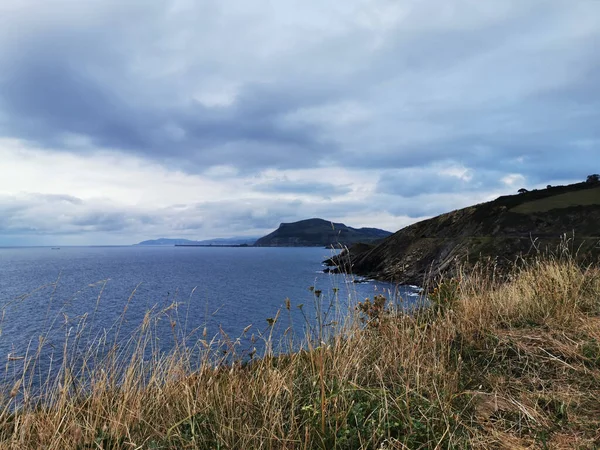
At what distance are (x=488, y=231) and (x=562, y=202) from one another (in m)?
13.5

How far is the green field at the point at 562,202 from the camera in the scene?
5610 centimetres

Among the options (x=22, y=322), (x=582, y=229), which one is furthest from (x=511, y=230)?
(x=22, y=322)

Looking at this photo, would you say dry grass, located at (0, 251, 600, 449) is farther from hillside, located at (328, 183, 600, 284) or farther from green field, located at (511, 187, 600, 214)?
green field, located at (511, 187, 600, 214)

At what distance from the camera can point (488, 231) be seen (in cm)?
5756

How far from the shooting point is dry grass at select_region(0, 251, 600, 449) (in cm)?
315

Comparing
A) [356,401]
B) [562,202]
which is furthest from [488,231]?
[356,401]

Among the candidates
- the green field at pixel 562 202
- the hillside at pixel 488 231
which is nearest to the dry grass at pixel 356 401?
the hillside at pixel 488 231

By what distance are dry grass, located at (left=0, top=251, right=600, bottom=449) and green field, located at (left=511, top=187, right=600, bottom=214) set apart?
205 ft

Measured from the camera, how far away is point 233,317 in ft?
96.8

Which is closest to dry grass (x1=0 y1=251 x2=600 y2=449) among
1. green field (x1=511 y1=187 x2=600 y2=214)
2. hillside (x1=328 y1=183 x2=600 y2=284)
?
hillside (x1=328 y1=183 x2=600 y2=284)

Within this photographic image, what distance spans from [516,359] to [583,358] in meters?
0.72

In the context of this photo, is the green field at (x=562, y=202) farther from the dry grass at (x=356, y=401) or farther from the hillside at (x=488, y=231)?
the dry grass at (x=356, y=401)

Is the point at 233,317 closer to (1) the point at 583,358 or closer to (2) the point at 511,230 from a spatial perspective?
(1) the point at 583,358

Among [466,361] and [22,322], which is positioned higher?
[466,361]
